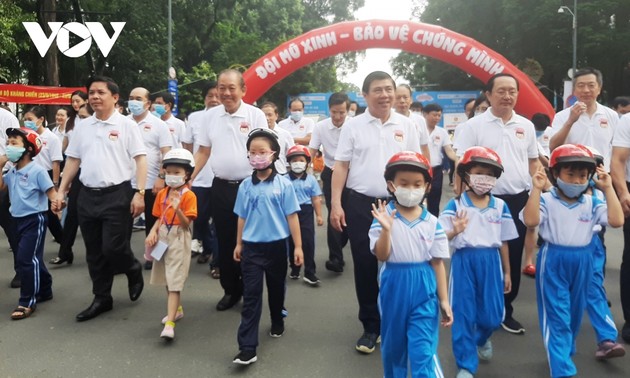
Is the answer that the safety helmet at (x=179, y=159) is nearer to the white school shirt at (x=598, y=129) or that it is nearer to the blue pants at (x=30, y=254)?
the blue pants at (x=30, y=254)

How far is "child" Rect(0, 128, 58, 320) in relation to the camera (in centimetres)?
496

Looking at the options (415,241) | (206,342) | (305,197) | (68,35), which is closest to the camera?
(415,241)

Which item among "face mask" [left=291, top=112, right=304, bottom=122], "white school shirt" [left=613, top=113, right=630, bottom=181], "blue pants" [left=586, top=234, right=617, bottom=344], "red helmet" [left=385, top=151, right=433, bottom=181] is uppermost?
"face mask" [left=291, top=112, right=304, bottom=122]

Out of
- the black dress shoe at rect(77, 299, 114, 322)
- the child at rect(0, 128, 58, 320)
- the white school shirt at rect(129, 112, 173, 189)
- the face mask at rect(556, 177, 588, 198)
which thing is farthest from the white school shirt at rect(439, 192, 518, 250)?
the white school shirt at rect(129, 112, 173, 189)

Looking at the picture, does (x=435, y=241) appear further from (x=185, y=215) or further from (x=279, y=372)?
(x=185, y=215)

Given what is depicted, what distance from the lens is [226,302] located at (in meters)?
5.15

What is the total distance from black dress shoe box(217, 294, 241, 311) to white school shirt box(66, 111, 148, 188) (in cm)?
137

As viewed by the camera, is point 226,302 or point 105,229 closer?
point 105,229

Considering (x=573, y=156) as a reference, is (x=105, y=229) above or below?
below

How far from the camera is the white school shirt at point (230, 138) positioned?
4.91m

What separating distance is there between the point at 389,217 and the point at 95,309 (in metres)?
3.08

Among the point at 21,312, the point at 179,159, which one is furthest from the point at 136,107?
the point at 21,312

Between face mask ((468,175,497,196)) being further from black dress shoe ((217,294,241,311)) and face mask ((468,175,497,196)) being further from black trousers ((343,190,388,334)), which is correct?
black dress shoe ((217,294,241,311))

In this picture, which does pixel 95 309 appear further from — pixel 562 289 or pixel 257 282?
pixel 562 289
